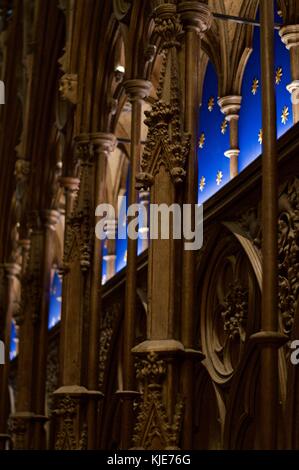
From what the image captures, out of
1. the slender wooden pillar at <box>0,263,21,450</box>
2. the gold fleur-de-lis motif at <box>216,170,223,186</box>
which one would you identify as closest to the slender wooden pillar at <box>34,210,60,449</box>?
the slender wooden pillar at <box>0,263,21,450</box>

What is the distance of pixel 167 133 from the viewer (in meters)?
9.34

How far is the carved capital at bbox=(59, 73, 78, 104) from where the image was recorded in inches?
530

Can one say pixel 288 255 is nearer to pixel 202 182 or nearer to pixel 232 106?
pixel 232 106

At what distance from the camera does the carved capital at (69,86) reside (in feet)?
44.1

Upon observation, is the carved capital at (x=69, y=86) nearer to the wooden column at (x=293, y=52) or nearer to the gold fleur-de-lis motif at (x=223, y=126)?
the gold fleur-de-lis motif at (x=223, y=126)

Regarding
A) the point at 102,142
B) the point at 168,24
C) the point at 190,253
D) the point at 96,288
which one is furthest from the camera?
the point at 102,142

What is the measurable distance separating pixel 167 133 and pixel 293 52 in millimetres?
2557

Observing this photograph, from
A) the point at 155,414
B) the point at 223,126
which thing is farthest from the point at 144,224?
the point at 155,414

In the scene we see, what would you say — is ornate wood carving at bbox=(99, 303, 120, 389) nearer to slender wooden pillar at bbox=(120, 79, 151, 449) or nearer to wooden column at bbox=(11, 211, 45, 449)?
wooden column at bbox=(11, 211, 45, 449)

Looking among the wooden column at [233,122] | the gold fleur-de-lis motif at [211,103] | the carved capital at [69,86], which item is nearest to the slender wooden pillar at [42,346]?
the carved capital at [69,86]

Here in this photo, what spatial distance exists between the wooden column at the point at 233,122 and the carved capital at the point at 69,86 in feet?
6.51

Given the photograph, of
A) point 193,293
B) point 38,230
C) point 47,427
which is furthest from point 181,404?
point 47,427

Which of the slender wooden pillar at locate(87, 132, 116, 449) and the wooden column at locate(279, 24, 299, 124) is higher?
the wooden column at locate(279, 24, 299, 124)

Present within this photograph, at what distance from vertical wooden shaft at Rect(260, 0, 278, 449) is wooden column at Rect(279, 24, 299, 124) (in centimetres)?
204
